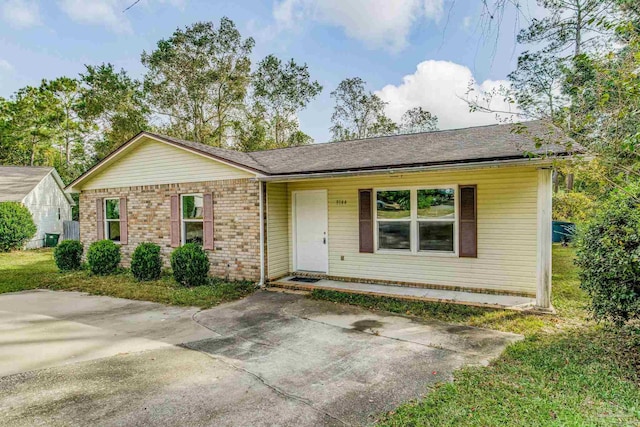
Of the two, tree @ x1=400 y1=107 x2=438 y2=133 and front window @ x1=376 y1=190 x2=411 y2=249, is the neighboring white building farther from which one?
tree @ x1=400 y1=107 x2=438 y2=133

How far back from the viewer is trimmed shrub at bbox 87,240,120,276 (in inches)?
388

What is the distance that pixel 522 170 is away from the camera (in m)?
6.81

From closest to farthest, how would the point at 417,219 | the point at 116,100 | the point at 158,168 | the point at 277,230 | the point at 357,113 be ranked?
1. the point at 417,219
2. the point at 277,230
3. the point at 158,168
4. the point at 116,100
5. the point at 357,113

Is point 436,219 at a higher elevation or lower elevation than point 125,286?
higher

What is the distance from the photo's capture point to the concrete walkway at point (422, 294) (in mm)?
6477

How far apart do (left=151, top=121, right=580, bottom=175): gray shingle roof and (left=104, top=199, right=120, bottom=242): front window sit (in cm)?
356

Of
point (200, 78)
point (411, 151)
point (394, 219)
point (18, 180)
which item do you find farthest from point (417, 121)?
point (18, 180)

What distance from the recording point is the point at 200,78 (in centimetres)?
2412

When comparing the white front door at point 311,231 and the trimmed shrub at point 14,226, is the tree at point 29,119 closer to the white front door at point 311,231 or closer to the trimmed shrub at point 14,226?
the trimmed shrub at point 14,226

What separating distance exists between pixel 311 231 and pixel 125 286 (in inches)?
194

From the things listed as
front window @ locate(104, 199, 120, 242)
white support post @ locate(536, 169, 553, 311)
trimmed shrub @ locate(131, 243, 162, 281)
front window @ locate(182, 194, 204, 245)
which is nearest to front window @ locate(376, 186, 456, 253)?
A: white support post @ locate(536, 169, 553, 311)

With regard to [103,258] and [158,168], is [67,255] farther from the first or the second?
[158,168]

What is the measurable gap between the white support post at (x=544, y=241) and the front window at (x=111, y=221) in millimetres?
11695

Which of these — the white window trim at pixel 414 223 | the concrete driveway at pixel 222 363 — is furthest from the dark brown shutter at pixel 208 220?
the white window trim at pixel 414 223
